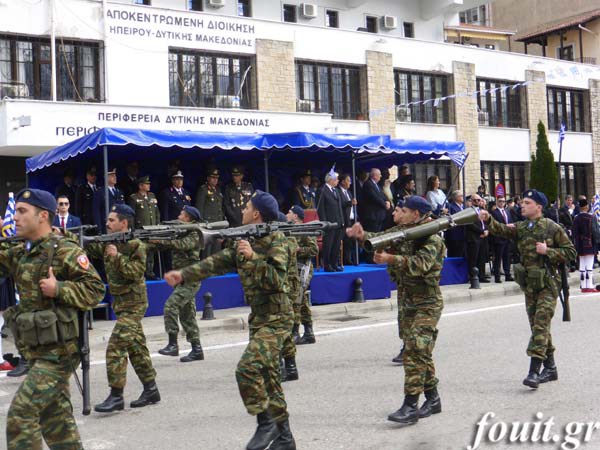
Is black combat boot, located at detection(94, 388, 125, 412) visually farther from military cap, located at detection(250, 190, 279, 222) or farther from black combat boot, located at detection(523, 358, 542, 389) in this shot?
black combat boot, located at detection(523, 358, 542, 389)

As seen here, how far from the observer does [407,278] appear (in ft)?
23.3

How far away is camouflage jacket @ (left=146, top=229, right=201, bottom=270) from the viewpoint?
353 inches

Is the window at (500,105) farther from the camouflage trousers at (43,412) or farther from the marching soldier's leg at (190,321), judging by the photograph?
the camouflage trousers at (43,412)

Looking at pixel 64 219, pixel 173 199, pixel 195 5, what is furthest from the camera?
pixel 195 5

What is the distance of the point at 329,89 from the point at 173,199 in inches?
532

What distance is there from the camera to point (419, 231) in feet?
22.1

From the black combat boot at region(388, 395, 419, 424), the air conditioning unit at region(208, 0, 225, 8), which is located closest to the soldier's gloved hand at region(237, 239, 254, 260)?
the black combat boot at region(388, 395, 419, 424)

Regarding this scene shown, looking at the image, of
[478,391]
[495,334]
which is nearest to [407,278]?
[478,391]

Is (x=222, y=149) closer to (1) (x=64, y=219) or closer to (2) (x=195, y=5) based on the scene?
(1) (x=64, y=219)

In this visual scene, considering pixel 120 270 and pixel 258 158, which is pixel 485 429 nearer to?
pixel 120 270

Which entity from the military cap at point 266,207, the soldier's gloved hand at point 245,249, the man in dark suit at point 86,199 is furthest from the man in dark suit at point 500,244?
the soldier's gloved hand at point 245,249

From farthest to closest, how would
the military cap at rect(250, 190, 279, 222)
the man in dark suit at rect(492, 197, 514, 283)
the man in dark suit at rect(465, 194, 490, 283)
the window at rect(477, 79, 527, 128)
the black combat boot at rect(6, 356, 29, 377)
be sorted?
1. the window at rect(477, 79, 527, 128)
2. the man in dark suit at rect(492, 197, 514, 283)
3. the man in dark suit at rect(465, 194, 490, 283)
4. the black combat boot at rect(6, 356, 29, 377)
5. the military cap at rect(250, 190, 279, 222)

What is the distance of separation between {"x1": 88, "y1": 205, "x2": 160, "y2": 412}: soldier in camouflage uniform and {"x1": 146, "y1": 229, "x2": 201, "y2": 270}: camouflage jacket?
89 centimetres

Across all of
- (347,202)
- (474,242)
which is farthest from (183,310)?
(474,242)
